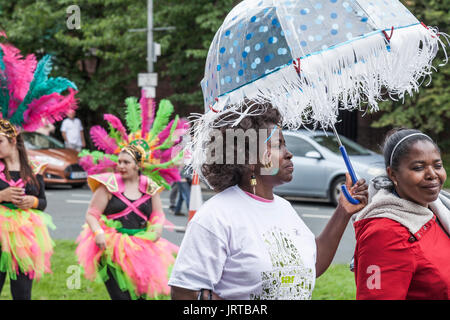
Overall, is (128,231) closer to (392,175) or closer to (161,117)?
(161,117)

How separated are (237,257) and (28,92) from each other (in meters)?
3.53

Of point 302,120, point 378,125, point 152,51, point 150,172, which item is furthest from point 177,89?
point 302,120

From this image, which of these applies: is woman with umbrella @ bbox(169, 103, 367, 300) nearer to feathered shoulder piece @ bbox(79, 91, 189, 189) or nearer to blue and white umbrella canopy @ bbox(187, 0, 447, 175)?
blue and white umbrella canopy @ bbox(187, 0, 447, 175)

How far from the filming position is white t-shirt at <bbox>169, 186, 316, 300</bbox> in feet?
6.86

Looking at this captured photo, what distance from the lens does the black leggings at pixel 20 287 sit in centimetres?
463

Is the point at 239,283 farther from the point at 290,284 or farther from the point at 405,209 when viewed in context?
the point at 405,209

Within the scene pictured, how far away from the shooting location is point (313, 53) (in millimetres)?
2168

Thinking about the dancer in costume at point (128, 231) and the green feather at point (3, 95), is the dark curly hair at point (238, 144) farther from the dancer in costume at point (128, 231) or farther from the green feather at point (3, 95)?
the green feather at point (3, 95)

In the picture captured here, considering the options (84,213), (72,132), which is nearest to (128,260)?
(84,213)

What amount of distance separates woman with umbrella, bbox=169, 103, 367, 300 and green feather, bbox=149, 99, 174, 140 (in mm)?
3082

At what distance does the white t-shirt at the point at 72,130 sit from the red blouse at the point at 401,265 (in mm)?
14612

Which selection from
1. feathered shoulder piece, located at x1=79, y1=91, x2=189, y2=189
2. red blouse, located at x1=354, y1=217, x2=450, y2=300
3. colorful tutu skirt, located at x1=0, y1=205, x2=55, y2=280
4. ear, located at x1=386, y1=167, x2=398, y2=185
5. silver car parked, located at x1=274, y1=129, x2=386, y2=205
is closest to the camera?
red blouse, located at x1=354, y1=217, x2=450, y2=300

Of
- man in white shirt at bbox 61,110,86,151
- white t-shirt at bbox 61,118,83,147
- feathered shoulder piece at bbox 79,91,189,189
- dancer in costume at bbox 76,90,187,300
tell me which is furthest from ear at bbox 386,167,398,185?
white t-shirt at bbox 61,118,83,147
